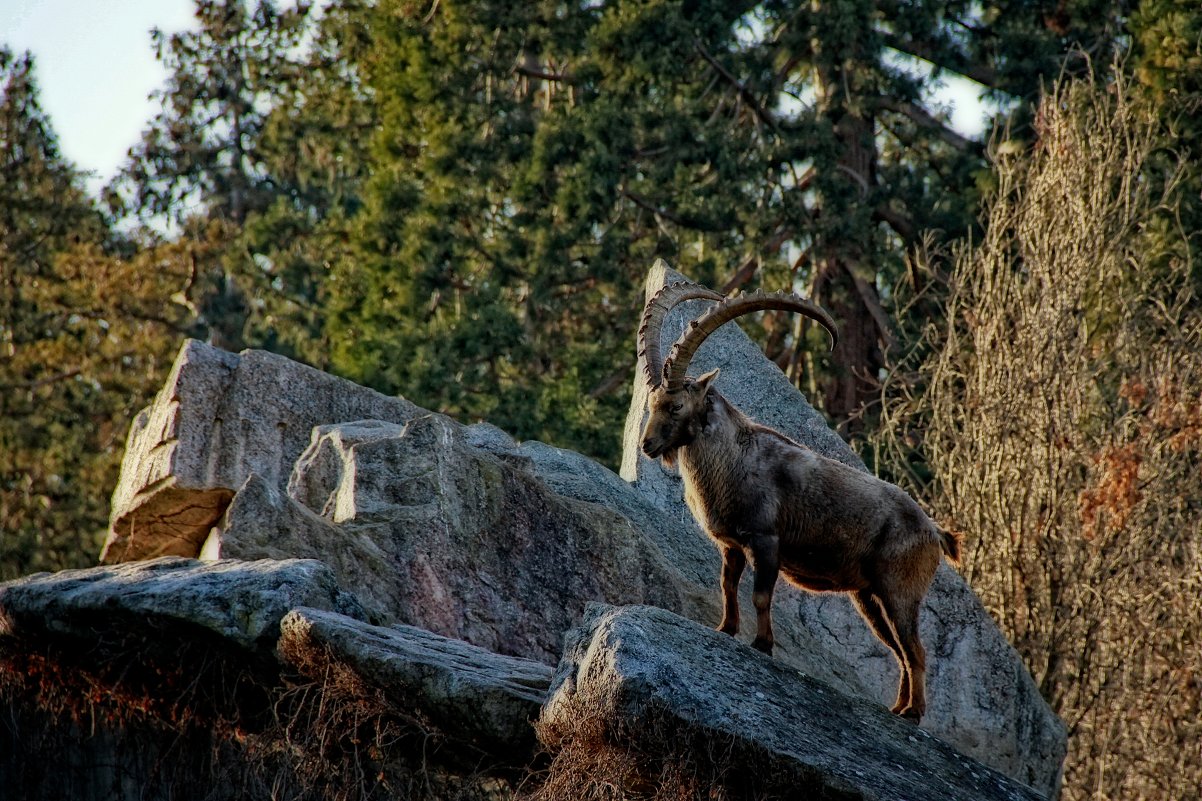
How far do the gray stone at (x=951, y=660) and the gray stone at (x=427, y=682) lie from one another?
11.9 ft

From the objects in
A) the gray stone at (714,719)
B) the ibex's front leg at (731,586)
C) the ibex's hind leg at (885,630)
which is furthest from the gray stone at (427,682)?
the ibex's hind leg at (885,630)

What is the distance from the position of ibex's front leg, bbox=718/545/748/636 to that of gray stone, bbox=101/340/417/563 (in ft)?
16.4

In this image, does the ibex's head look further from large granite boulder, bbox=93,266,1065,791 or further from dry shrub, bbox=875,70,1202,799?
dry shrub, bbox=875,70,1202,799

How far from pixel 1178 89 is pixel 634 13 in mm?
7763

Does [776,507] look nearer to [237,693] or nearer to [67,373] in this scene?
[237,693]

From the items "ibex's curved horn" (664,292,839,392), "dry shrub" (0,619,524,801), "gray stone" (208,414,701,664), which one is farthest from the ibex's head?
"gray stone" (208,414,701,664)

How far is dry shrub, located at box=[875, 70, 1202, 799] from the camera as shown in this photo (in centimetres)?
1395

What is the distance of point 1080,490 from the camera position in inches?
559

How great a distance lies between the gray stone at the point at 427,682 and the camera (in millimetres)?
7551

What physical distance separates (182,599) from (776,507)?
116 inches

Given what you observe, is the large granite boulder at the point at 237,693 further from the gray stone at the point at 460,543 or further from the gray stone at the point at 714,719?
the gray stone at the point at 460,543

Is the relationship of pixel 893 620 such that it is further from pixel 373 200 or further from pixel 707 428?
pixel 373 200

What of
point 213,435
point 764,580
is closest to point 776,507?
point 764,580

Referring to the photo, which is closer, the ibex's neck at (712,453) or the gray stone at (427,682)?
the gray stone at (427,682)
